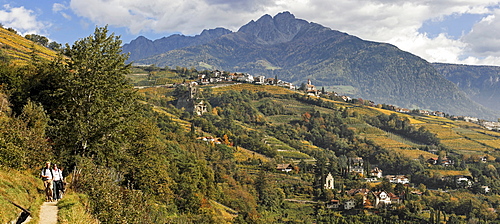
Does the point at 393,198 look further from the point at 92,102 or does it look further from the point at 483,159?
the point at 92,102

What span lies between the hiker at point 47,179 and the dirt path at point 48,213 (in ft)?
1.36

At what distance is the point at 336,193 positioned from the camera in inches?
3406

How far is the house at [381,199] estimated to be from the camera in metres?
83.9

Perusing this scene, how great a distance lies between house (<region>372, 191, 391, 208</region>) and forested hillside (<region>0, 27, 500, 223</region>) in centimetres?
48

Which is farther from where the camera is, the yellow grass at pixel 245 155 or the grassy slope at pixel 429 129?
the grassy slope at pixel 429 129

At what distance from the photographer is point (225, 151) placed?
3548 inches

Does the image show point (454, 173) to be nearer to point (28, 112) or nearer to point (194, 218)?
point (194, 218)

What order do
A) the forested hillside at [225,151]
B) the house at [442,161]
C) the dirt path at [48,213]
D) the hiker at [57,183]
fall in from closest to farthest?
1. the dirt path at [48,213]
2. the hiker at [57,183]
3. the forested hillside at [225,151]
4. the house at [442,161]

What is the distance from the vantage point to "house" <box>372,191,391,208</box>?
83875mm

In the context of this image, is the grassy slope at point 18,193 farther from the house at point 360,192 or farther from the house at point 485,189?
the house at point 485,189

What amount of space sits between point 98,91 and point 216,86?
15294 centimetres

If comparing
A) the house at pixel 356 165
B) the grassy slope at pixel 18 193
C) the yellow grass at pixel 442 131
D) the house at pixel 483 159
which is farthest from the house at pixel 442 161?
the grassy slope at pixel 18 193

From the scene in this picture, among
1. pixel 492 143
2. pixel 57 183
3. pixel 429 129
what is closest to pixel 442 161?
pixel 429 129

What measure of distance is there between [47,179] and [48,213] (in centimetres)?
208
